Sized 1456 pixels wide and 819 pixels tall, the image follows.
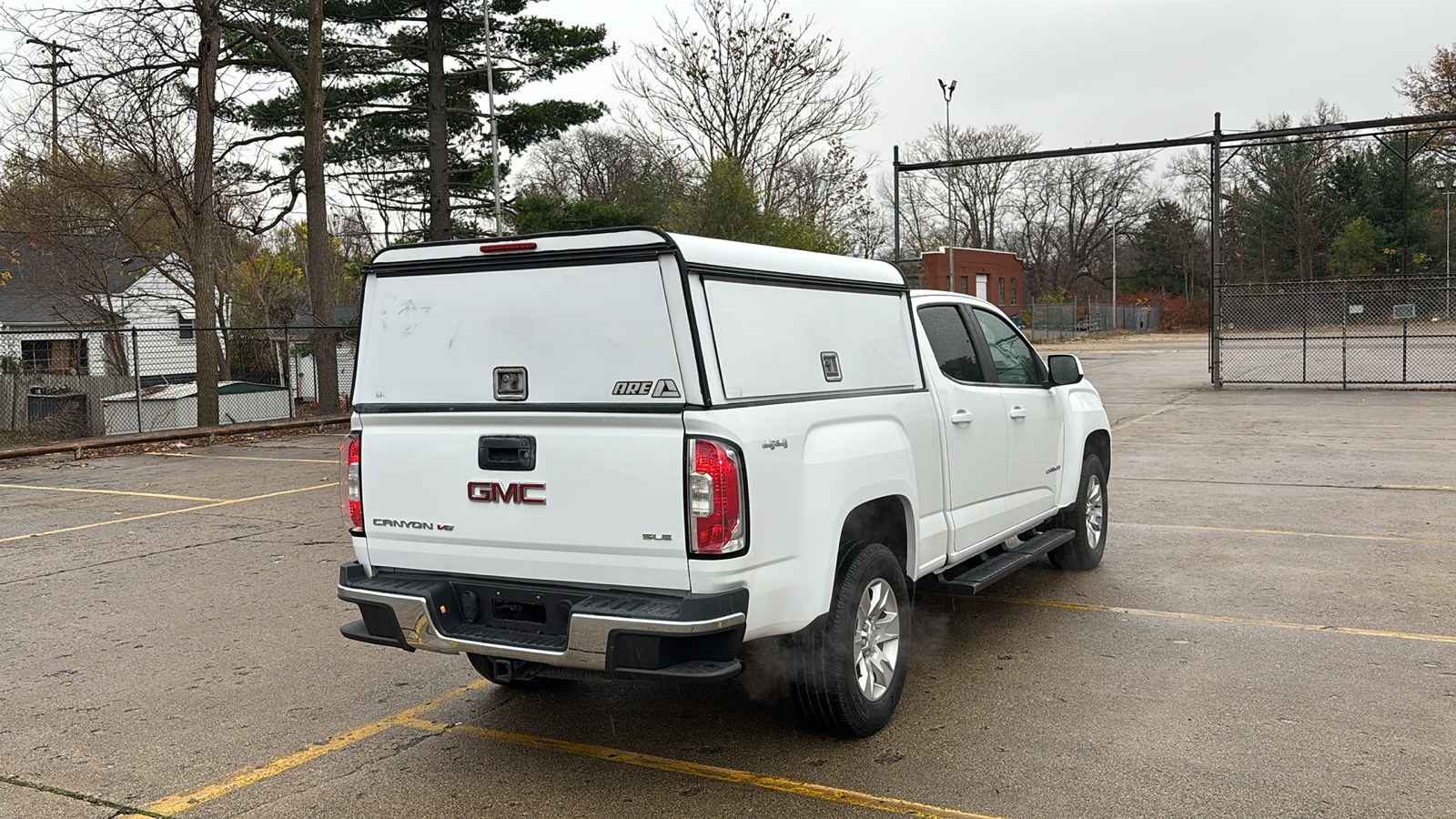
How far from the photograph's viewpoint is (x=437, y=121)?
25.8 metres

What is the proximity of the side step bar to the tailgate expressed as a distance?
2.07 m

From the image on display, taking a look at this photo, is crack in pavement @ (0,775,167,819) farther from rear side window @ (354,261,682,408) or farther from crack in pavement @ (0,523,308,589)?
crack in pavement @ (0,523,308,589)

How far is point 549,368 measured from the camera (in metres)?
4.18

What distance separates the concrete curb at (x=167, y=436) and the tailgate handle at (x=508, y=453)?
49.7ft

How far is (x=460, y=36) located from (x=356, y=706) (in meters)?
24.3

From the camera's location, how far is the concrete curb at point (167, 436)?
16469 millimetres

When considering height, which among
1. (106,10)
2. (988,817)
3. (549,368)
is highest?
(106,10)

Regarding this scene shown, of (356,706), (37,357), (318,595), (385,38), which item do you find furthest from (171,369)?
(356,706)

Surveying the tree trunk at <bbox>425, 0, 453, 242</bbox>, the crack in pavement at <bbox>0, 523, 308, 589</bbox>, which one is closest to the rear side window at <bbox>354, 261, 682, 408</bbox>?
the crack in pavement at <bbox>0, 523, 308, 589</bbox>

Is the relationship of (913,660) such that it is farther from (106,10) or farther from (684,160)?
(684,160)

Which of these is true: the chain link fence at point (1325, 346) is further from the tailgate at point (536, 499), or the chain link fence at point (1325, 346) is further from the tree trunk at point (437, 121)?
the tailgate at point (536, 499)

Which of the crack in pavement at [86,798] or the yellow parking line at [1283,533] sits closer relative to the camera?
the crack in pavement at [86,798]

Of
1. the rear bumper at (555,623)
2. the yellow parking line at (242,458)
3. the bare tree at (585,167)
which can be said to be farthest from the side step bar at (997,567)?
the bare tree at (585,167)

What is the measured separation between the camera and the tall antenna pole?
2533cm
